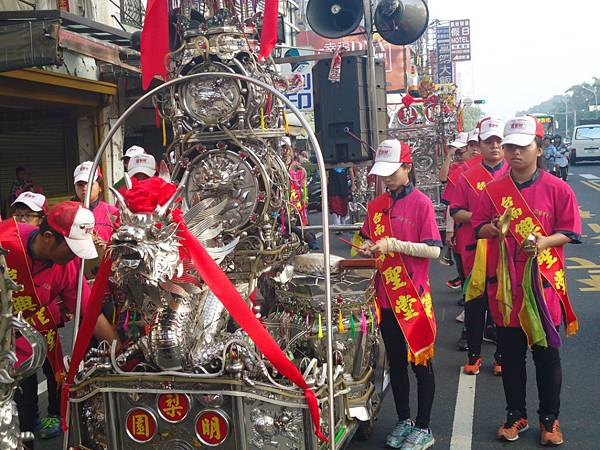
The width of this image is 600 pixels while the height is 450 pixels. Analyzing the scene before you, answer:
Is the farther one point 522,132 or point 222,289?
point 522,132

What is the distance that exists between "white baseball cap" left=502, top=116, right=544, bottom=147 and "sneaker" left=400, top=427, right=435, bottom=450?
69.2 inches

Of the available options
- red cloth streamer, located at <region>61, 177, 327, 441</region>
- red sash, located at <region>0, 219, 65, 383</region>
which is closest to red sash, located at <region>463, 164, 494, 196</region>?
red cloth streamer, located at <region>61, 177, 327, 441</region>

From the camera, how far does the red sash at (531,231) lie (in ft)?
13.8

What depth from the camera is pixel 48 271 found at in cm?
418

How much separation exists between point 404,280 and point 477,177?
1.92 m

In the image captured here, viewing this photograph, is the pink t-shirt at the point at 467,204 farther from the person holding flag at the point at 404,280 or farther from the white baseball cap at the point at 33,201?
the white baseball cap at the point at 33,201

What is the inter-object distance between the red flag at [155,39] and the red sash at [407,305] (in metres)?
1.66

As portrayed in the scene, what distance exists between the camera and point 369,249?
4230 mm

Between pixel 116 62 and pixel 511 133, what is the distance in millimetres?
8910

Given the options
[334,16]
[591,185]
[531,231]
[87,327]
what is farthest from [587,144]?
[87,327]

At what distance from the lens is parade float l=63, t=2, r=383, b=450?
3.41 metres

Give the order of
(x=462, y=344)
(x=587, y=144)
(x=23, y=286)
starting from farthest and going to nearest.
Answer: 1. (x=587, y=144)
2. (x=462, y=344)
3. (x=23, y=286)

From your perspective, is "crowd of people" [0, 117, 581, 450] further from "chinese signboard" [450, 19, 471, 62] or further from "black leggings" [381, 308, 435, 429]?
"chinese signboard" [450, 19, 471, 62]

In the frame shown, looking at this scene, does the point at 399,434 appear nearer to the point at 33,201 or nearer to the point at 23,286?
the point at 23,286
